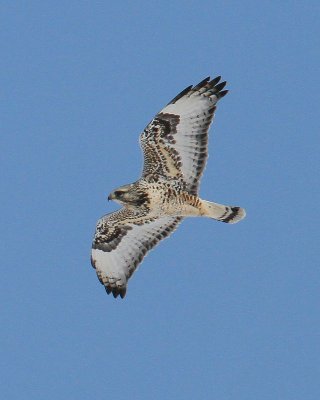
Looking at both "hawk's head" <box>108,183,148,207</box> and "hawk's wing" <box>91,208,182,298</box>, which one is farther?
"hawk's wing" <box>91,208,182,298</box>

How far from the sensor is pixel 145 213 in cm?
1474

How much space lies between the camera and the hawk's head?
14.3 m

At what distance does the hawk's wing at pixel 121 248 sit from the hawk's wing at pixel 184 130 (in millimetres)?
1243

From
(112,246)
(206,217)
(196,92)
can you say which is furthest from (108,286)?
(196,92)

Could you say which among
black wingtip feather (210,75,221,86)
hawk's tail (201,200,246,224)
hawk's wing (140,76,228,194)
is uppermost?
black wingtip feather (210,75,221,86)

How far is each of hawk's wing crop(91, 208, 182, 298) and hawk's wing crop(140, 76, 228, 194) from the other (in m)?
1.24

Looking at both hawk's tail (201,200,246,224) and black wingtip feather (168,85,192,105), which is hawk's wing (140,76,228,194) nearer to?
black wingtip feather (168,85,192,105)

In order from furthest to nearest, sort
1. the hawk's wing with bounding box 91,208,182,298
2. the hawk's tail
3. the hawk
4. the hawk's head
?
the hawk's wing with bounding box 91,208,182,298
the hawk's tail
the hawk
the hawk's head

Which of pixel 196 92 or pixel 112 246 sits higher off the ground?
pixel 196 92

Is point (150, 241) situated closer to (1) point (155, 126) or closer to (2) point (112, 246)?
(2) point (112, 246)

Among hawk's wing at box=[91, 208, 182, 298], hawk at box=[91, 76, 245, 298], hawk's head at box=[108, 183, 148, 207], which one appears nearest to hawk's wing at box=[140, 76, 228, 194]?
hawk at box=[91, 76, 245, 298]

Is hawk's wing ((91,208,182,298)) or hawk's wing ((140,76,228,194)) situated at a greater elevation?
hawk's wing ((140,76,228,194))

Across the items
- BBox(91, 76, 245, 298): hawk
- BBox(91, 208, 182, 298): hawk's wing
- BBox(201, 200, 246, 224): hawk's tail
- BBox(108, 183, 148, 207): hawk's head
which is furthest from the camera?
BBox(91, 208, 182, 298): hawk's wing

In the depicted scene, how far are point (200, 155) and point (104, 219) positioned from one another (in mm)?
1774
